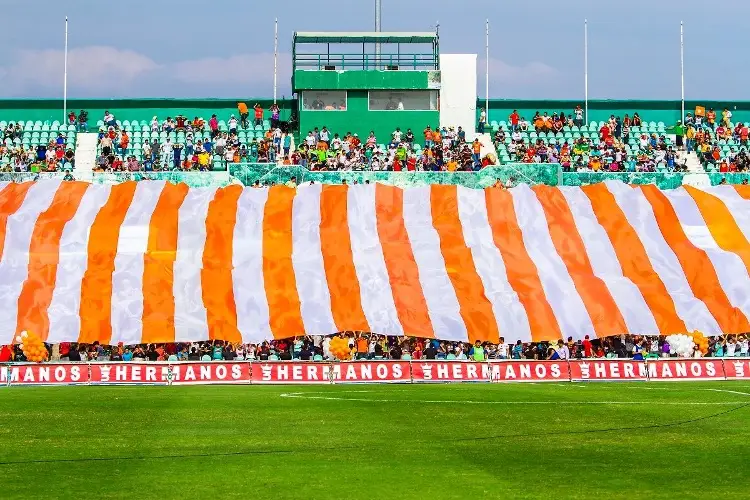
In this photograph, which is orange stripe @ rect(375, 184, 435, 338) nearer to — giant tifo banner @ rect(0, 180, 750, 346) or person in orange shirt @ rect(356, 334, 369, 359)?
giant tifo banner @ rect(0, 180, 750, 346)

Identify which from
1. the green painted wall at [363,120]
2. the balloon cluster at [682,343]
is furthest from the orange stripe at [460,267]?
the green painted wall at [363,120]

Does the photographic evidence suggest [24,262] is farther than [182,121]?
No

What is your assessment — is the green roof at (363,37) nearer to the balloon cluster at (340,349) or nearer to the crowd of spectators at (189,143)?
the crowd of spectators at (189,143)

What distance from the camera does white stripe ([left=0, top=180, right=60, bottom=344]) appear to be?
4878 cm

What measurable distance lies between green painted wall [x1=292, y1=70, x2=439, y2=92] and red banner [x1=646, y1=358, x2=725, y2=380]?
93.7 ft

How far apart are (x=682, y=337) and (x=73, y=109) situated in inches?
1395

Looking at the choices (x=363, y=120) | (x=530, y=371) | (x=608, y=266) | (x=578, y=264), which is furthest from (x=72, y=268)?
(x=363, y=120)

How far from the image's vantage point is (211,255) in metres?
51.8

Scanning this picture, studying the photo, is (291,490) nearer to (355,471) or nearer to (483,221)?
(355,471)

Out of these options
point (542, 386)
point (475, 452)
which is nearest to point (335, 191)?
point (542, 386)

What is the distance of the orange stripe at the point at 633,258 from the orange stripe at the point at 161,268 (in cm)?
1712

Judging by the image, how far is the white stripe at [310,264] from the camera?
49312 mm

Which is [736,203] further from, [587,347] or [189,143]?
[189,143]

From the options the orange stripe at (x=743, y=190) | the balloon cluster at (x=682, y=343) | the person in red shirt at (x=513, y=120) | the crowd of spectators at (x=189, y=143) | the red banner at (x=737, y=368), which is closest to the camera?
the red banner at (x=737, y=368)
